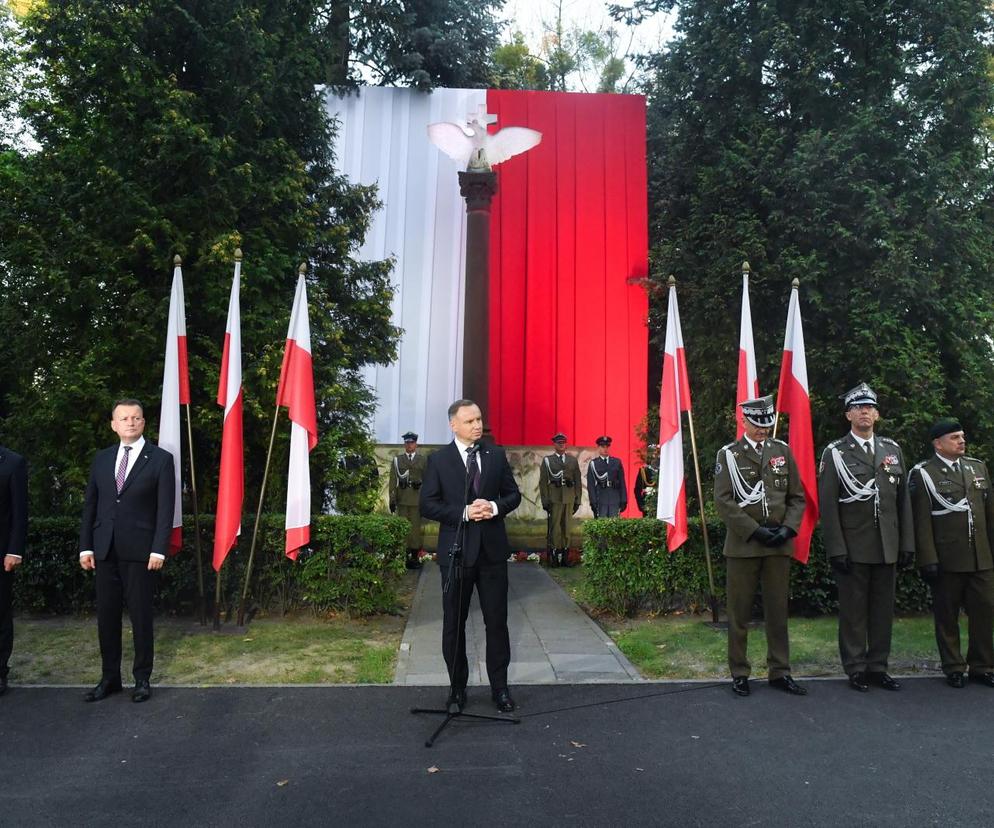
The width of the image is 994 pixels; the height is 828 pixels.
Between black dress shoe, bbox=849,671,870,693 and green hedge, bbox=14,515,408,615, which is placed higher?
green hedge, bbox=14,515,408,615

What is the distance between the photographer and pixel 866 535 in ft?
17.7

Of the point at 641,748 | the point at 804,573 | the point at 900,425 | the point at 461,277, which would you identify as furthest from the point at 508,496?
the point at 461,277

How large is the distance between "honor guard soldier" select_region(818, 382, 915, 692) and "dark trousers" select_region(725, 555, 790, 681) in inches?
17.5

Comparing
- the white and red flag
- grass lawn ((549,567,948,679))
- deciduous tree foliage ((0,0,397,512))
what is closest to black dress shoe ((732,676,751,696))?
grass lawn ((549,567,948,679))

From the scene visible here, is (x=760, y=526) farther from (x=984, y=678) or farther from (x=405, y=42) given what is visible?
(x=405, y=42)

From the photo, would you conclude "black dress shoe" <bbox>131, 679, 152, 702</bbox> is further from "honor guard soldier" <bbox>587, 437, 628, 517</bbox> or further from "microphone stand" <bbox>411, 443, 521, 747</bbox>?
"honor guard soldier" <bbox>587, 437, 628, 517</bbox>

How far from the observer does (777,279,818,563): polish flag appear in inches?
256

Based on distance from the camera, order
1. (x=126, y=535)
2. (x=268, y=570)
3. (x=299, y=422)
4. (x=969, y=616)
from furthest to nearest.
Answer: (x=268, y=570)
(x=299, y=422)
(x=969, y=616)
(x=126, y=535)

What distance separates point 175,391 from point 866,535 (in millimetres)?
5265

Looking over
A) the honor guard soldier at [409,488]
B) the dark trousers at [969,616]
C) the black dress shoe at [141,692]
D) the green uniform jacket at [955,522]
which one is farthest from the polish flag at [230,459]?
the dark trousers at [969,616]

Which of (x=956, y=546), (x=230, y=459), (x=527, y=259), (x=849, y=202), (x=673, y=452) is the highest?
(x=527, y=259)

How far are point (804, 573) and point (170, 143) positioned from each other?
7515mm

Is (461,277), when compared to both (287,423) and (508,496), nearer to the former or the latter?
(287,423)

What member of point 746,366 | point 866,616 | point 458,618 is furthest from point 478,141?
point 458,618
